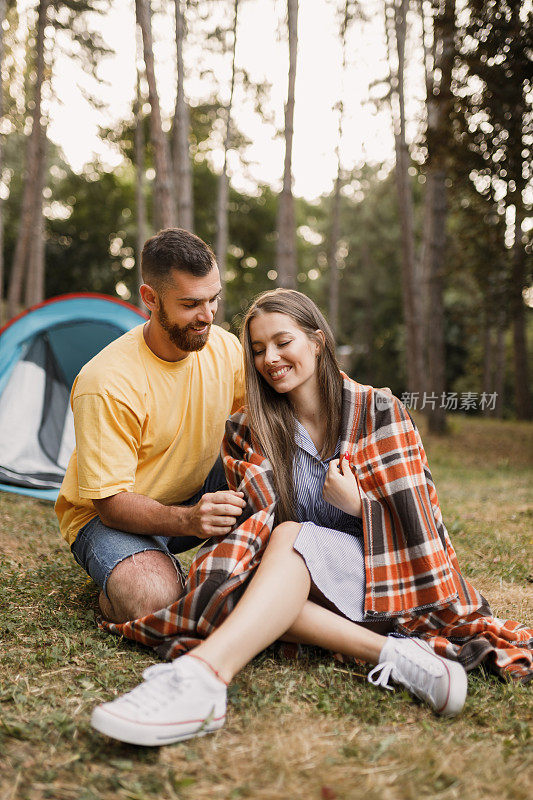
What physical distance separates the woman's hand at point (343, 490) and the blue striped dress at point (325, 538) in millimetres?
86

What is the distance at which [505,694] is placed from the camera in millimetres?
1957

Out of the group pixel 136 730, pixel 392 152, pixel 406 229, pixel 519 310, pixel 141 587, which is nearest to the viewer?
pixel 136 730

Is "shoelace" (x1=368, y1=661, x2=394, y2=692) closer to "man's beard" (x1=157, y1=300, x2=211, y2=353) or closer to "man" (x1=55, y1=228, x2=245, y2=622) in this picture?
"man" (x1=55, y1=228, x2=245, y2=622)

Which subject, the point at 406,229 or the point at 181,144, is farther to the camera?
the point at 406,229

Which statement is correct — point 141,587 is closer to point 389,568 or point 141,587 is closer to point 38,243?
point 389,568

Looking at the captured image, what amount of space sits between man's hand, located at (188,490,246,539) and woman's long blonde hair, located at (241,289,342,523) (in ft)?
0.66

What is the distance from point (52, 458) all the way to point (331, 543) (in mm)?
3320

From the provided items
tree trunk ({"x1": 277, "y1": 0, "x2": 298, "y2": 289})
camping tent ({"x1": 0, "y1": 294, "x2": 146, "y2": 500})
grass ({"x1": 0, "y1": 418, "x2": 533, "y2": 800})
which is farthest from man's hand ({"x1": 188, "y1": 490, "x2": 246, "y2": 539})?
tree trunk ({"x1": 277, "y1": 0, "x2": 298, "y2": 289})

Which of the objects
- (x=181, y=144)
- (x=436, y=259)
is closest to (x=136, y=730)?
(x=181, y=144)

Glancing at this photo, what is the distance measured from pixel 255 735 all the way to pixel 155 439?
1.18 metres

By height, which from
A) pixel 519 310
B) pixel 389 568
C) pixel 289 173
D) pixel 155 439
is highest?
pixel 289 173

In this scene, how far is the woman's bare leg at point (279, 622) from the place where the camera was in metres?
1.79

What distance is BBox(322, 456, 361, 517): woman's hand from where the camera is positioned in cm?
216

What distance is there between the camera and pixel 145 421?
2.53 metres
